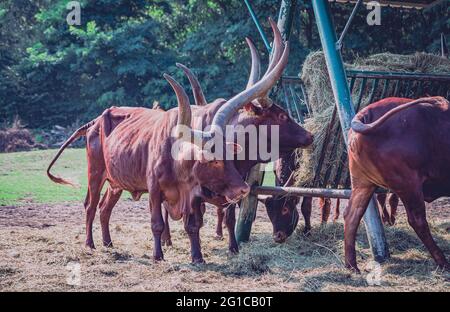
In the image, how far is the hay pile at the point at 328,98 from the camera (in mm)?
7391

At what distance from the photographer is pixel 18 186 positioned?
43.3 feet

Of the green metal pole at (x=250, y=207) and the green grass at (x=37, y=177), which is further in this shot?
the green grass at (x=37, y=177)

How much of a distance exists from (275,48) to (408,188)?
236cm

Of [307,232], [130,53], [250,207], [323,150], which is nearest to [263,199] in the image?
[250,207]

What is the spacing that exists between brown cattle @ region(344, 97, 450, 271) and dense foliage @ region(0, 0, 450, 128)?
485 inches

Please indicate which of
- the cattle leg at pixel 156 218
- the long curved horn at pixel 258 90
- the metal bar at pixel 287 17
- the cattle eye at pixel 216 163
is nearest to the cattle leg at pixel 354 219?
the cattle eye at pixel 216 163

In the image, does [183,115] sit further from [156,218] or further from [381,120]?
[381,120]

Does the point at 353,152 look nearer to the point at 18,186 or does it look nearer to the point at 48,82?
the point at 18,186

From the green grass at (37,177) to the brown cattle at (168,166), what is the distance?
14.5 feet

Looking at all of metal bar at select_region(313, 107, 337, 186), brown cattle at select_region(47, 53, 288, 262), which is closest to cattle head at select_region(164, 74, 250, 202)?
brown cattle at select_region(47, 53, 288, 262)

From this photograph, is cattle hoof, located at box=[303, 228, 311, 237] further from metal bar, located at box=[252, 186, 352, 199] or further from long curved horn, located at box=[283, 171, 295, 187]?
metal bar, located at box=[252, 186, 352, 199]

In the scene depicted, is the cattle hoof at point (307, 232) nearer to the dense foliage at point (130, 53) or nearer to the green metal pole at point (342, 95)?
the green metal pole at point (342, 95)

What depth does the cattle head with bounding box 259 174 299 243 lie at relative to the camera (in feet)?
26.1

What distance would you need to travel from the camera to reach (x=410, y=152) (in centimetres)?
545
